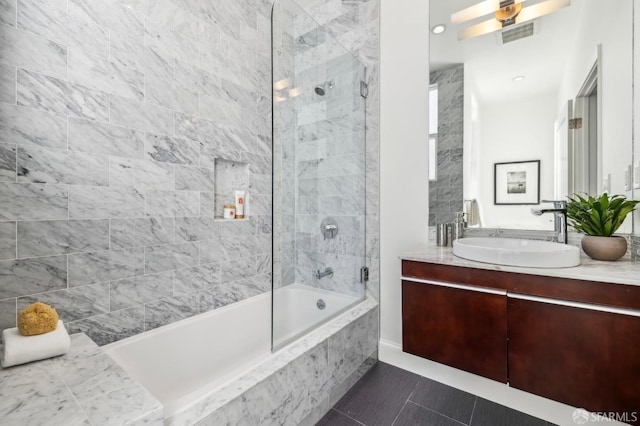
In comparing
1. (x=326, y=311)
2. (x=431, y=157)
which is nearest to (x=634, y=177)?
(x=431, y=157)

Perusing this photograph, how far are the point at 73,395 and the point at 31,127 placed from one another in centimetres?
113

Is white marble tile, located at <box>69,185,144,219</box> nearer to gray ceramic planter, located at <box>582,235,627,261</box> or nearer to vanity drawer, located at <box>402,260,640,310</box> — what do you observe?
vanity drawer, located at <box>402,260,640,310</box>

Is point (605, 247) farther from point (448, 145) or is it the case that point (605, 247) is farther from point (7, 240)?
point (7, 240)

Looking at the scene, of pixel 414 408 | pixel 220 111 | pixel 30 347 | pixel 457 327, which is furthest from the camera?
pixel 220 111

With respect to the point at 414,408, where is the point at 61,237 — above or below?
above

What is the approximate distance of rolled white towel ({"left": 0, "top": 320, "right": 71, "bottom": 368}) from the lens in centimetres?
100

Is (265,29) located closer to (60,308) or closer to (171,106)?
(171,106)

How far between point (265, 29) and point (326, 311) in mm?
2220

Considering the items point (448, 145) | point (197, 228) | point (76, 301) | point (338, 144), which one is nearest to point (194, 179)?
point (197, 228)

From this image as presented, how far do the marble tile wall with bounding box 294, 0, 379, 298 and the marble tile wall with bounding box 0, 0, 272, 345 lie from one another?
24.3 inches

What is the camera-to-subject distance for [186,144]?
1.86 metres

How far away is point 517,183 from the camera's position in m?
1.93

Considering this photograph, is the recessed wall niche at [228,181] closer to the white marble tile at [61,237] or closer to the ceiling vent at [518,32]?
the white marble tile at [61,237]

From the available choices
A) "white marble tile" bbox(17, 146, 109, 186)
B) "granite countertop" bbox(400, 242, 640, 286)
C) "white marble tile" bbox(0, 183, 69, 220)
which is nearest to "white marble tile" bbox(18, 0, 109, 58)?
"white marble tile" bbox(17, 146, 109, 186)
